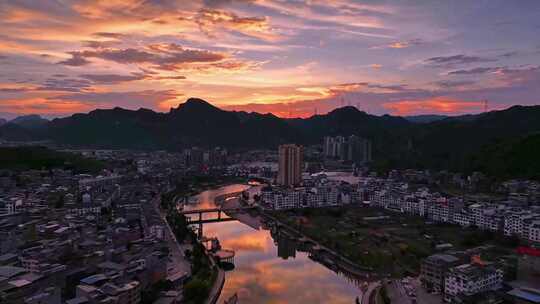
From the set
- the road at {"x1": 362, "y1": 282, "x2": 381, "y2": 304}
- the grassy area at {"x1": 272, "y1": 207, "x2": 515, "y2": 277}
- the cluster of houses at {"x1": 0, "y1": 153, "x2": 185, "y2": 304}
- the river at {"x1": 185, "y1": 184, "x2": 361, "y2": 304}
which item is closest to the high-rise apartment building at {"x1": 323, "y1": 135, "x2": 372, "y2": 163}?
the grassy area at {"x1": 272, "y1": 207, "x2": 515, "y2": 277}

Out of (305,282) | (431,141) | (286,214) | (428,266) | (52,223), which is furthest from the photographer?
(431,141)

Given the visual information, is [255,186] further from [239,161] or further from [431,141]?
[431,141]

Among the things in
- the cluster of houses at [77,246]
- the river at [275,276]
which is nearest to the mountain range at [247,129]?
the river at [275,276]

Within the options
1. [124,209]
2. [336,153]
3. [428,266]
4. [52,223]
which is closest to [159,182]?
[124,209]

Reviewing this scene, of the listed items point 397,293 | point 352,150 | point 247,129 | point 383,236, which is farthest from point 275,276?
point 247,129

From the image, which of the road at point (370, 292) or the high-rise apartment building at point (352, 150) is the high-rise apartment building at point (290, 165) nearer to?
the road at point (370, 292)

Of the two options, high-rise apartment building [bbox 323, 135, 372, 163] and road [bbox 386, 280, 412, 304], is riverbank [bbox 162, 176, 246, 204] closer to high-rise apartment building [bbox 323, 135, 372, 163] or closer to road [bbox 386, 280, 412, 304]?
road [bbox 386, 280, 412, 304]
